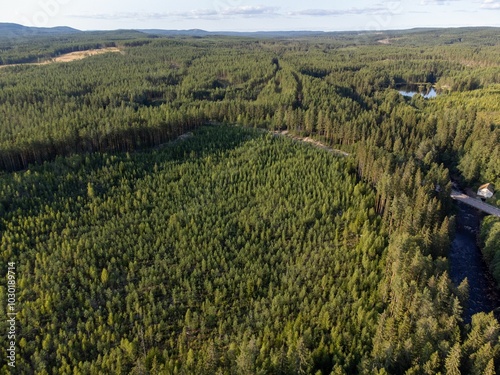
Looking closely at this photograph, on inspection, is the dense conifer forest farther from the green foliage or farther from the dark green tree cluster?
the green foliage

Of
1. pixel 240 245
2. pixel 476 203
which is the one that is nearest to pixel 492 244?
pixel 476 203

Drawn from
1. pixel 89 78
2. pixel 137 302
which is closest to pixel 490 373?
pixel 137 302

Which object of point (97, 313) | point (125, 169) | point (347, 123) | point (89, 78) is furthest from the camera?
point (89, 78)

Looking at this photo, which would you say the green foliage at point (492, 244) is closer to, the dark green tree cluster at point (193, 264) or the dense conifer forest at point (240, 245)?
the dense conifer forest at point (240, 245)

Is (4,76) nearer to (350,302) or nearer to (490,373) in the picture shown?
(350,302)

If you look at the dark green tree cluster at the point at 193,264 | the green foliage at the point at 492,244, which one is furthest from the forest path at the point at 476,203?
the dark green tree cluster at the point at 193,264
